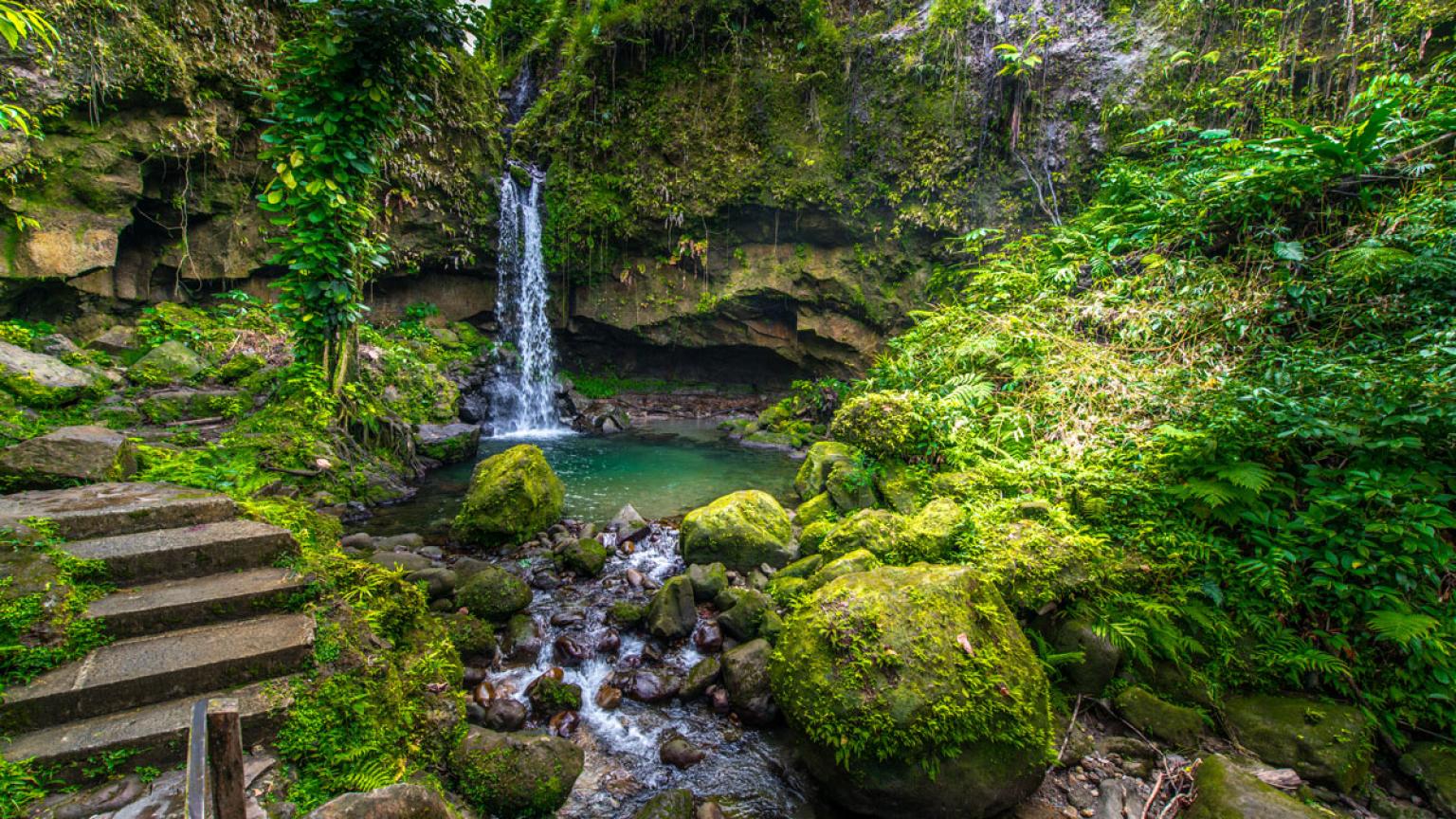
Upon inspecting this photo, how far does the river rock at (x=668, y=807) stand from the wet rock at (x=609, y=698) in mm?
866

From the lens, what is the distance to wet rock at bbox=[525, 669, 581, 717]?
3.59 metres

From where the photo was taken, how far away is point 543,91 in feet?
47.0

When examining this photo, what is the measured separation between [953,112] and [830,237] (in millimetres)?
3817

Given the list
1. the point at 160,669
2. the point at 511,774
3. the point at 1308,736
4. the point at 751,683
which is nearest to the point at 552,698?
the point at 511,774

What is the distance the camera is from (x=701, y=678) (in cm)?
378

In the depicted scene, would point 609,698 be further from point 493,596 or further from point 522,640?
point 493,596

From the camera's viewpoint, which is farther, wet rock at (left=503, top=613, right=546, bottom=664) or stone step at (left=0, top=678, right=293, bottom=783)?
wet rock at (left=503, top=613, right=546, bottom=664)

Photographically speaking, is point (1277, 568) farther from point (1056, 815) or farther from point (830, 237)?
point (830, 237)

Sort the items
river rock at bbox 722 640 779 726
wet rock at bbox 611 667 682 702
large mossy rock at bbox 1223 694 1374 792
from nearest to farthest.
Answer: large mossy rock at bbox 1223 694 1374 792
river rock at bbox 722 640 779 726
wet rock at bbox 611 667 682 702

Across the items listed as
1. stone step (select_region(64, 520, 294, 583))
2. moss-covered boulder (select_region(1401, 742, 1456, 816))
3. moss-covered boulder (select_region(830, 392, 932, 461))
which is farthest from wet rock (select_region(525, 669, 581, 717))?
moss-covered boulder (select_region(1401, 742, 1456, 816))

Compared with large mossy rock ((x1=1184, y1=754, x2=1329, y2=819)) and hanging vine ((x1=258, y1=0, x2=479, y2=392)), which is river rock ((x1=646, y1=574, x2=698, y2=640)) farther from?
hanging vine ((x1=258, y1=0, x2=479, y2=392))

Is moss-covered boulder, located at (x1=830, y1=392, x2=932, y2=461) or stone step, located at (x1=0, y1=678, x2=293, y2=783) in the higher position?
moss-covered boulder, located at (x1=830, y1=392, x2=932, y2=461)

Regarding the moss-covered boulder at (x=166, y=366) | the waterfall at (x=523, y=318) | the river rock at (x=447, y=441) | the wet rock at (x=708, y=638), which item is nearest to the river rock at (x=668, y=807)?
the wet rock at (x=708, y=638)

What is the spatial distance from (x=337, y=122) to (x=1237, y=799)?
337 inches
